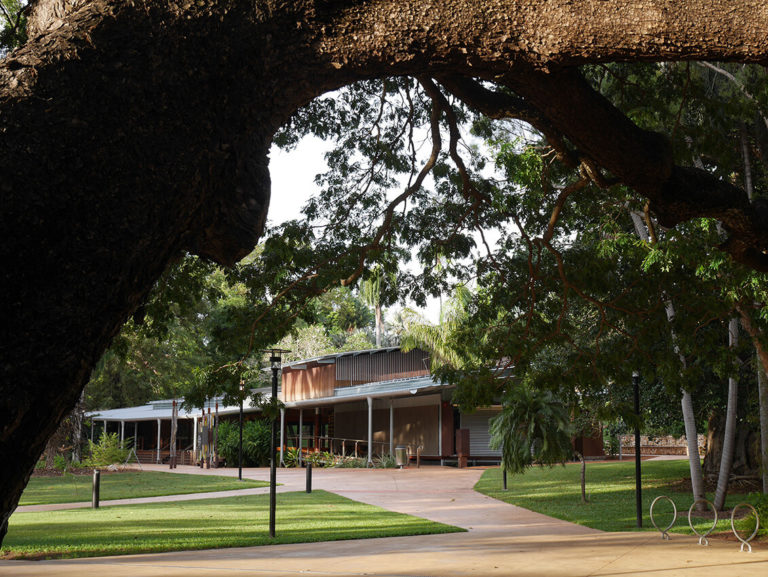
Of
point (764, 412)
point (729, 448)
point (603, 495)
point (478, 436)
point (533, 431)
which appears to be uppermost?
point (764, 412)

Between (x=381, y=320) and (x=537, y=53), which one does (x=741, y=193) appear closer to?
(x=537, y=53)

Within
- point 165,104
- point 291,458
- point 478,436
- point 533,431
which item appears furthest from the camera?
point 291,458

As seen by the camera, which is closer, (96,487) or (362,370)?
(96,487)

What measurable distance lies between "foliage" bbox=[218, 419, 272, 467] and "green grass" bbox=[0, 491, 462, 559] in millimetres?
15621

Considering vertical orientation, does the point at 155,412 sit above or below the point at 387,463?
above

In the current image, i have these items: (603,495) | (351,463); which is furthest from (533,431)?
(351,463)

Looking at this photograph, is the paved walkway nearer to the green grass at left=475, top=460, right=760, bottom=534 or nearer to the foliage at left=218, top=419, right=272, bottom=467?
the green grass at left=475, top=460, right=760, bottom=534

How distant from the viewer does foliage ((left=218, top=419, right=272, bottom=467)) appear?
32781mm

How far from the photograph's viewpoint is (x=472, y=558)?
9180 mm

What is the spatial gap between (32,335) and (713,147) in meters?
7.93

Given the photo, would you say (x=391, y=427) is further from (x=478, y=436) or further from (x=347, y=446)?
(x=347, y=446)

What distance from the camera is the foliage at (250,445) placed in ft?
108

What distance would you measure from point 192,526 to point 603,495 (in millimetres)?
10037

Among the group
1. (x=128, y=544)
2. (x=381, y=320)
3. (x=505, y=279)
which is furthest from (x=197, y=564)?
(x=381, y=320)
